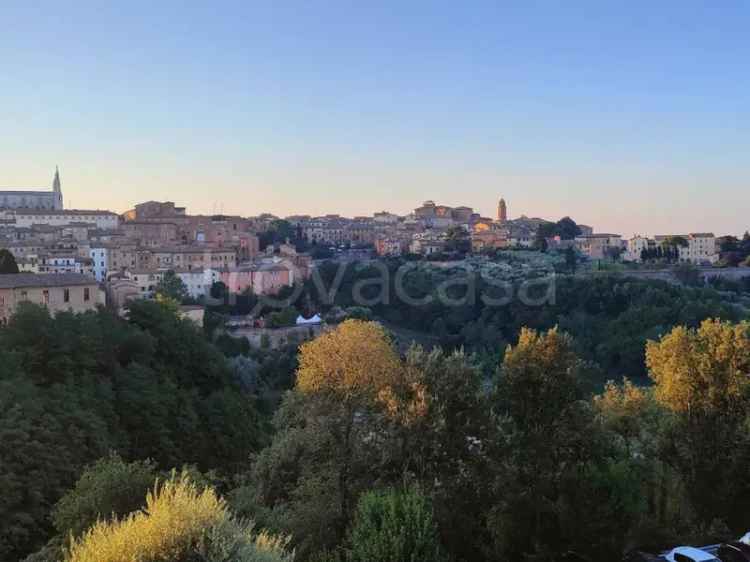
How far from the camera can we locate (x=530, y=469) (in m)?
10.6

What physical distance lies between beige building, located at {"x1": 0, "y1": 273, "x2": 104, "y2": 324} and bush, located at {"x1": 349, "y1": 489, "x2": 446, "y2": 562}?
20721 mm

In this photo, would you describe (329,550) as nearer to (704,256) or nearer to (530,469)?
(530,469)

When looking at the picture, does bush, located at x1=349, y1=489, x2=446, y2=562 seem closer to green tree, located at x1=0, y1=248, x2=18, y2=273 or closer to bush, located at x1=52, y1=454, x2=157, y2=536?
bush, located at x1=52, y1=454, x2=157, y2=536

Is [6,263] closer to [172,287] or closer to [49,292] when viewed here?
[49,292]

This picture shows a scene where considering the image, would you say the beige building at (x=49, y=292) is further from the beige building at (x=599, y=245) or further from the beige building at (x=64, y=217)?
the beige building at (x=599, y=245)

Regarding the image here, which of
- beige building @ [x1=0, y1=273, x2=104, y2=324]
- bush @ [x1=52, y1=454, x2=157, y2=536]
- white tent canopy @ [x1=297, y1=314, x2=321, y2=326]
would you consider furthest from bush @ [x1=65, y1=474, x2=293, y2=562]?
white tent canopy @ [x1=297, y1=314, x2=321, y2=326]

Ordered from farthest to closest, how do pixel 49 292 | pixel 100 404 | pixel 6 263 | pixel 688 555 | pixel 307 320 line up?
pixel 307 320
pixel 6 263
pixel 49 292
pixel 100 404
pixel 688 555

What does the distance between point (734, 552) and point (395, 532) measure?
5.22m

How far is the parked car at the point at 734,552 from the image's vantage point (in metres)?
9.96

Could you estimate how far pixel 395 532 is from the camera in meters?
8.40

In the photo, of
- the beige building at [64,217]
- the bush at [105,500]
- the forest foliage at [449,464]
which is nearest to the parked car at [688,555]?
the forest foliage at [449,464]

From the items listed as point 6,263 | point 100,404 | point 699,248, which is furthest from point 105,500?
point 699,248

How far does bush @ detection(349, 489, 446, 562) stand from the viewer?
827cm

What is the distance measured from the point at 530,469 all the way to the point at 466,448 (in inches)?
39.3
